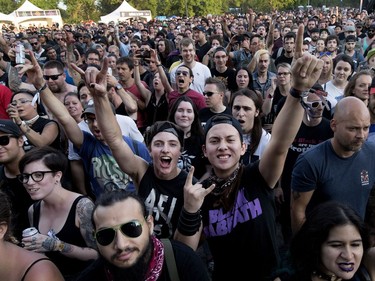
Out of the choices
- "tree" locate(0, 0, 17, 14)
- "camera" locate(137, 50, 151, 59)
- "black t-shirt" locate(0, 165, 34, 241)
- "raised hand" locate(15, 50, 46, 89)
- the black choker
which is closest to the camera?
the black choker

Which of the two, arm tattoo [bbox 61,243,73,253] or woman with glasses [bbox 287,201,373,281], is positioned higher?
woman with glasses [bbox 287,201,373,281]

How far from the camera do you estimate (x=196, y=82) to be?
6320 millimetres

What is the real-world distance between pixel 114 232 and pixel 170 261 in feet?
1.02

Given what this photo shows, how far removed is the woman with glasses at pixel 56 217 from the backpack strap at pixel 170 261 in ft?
2.21

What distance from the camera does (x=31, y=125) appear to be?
12.8 feet

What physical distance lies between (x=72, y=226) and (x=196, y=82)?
167 inches

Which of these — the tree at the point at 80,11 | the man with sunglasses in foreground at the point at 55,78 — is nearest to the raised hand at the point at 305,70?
the man with sunglasses in foreground at the point at 55,78

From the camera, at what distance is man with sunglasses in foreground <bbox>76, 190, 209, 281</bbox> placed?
5.98ft

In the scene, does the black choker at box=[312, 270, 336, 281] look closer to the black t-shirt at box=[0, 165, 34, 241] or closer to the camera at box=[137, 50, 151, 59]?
the black t-shirt at box=[0, 165, 34, 241]

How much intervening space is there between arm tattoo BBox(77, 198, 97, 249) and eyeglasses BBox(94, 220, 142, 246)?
0.57m

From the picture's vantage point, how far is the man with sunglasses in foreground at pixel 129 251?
1822mm

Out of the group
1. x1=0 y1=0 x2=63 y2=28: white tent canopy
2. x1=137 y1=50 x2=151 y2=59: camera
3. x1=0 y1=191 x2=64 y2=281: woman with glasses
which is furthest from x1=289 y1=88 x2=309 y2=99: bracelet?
x1=0 y1=0 x2=63 y2=28: white tent canopy

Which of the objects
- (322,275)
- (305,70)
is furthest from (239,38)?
(322,275)

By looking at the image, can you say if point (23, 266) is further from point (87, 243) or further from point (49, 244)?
point (87, 243)
